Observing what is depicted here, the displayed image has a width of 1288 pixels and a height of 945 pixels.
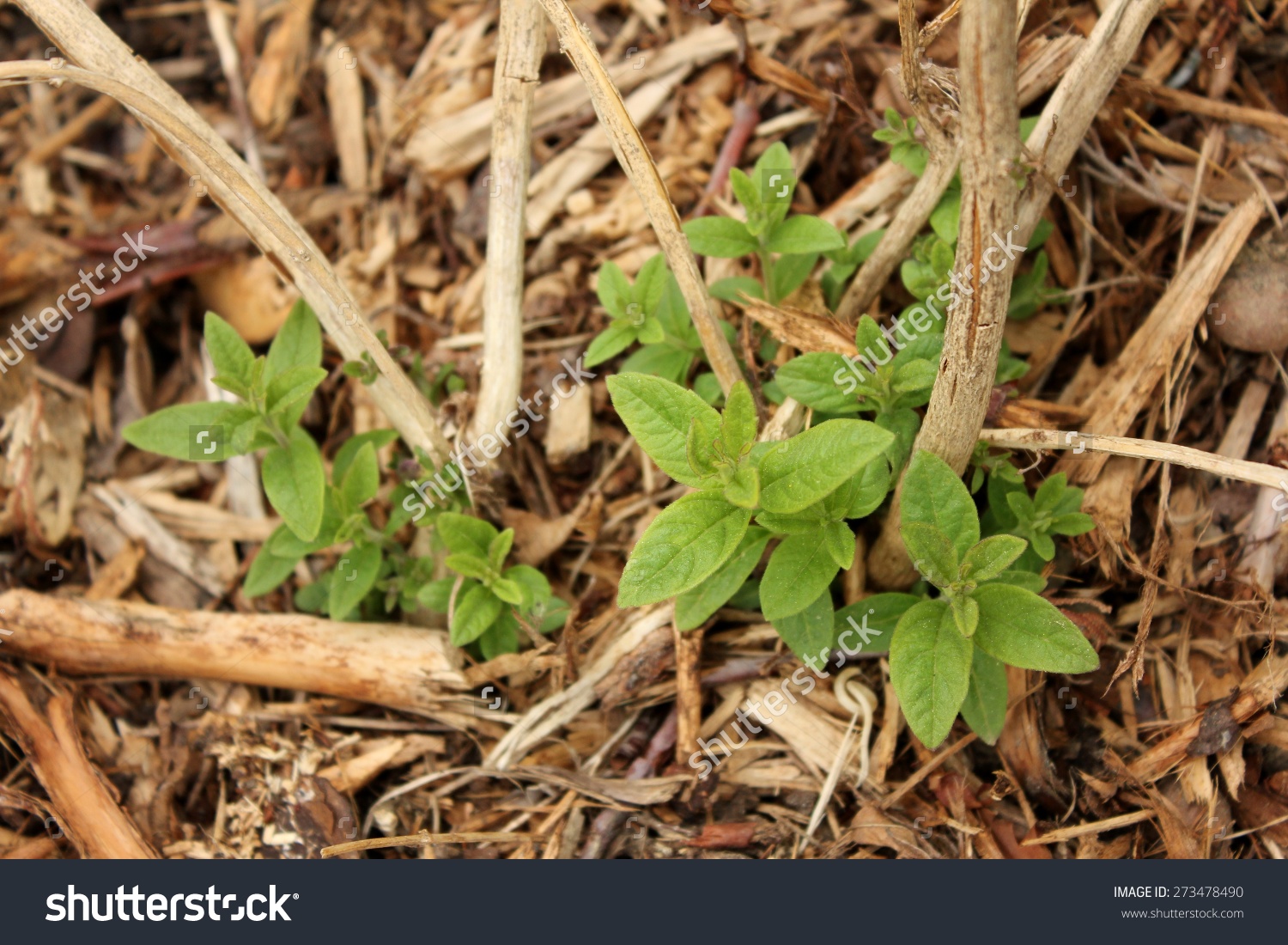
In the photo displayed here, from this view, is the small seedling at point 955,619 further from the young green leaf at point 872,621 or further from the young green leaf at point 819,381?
the young green leaf at point 819,381

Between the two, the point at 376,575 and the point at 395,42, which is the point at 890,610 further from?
the point at 395,42

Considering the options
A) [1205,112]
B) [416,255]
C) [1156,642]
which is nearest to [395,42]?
[416,255]

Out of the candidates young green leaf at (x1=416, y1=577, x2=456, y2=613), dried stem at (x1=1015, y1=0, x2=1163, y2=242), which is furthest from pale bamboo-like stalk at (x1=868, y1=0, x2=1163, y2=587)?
young green leaf at (x1=416, y1=577, x2=456, y2=613)

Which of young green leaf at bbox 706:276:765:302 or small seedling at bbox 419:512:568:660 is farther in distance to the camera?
young green leaf at bbox 706:276:765:302

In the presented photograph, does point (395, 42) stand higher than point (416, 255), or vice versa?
point (395, 42)

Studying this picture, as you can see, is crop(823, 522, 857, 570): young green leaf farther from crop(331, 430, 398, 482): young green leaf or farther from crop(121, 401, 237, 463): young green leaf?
crop(121, 401, 237, 463): young green leaf
